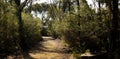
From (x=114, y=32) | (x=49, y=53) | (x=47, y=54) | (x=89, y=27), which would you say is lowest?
(x=49, y=53)

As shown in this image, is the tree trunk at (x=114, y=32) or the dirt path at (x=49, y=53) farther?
the dirt path at (x=49, y=53)

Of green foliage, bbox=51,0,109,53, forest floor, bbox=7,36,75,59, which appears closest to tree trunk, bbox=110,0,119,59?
green foliage, bbox=51,0,109,53

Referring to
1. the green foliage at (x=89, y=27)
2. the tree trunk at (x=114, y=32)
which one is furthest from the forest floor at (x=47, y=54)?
the tree trunk at (x=114, y=32)

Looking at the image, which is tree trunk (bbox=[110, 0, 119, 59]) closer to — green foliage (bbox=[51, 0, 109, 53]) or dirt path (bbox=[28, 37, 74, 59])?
green foliage (bbox=[51, 0, 109, 53])

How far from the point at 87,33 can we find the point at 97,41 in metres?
Result: 1.11

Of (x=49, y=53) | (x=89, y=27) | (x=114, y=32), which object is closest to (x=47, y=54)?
(x=49, y=53)

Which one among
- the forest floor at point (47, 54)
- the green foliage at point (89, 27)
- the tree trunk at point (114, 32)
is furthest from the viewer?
the forest floor at point (47, 54)

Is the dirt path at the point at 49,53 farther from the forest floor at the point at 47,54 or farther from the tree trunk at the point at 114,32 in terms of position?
the tree trunk at the point at 114,32

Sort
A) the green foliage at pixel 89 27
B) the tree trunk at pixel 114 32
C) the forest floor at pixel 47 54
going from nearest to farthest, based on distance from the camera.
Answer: the tree trunk at pixel 114 32, the green foliage at pixel 89 27, the forest floor at pixel 47 54

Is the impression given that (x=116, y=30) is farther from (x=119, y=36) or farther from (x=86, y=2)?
(x=86, y=2)

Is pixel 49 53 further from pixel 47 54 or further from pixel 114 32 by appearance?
pixel 114 32

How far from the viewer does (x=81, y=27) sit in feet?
50.9

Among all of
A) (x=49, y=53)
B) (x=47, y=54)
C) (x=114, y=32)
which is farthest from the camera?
(x=49, y=53)

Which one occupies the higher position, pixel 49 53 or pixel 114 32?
pixel 114 32
